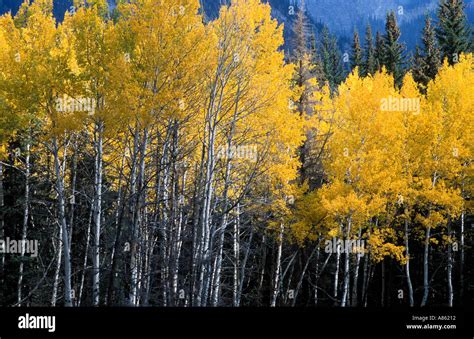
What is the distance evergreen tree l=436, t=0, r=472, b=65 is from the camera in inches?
1318

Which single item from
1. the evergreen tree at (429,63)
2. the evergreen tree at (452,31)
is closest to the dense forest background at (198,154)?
the evergreen tree at (429,63)

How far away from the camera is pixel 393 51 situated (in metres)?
41.0

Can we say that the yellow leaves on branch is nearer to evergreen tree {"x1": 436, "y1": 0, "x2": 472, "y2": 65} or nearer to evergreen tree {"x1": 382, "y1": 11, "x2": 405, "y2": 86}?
evergreen tree {"x1": 436, "y1": 0, "x2": 472, "y2": 65}

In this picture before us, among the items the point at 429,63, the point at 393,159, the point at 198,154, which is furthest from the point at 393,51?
the point at 198,154

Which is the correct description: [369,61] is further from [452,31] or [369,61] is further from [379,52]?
[452,31]

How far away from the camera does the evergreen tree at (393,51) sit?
40.5 m

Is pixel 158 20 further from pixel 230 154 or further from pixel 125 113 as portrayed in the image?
pixel 230 154

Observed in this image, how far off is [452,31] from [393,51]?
7.45 metres

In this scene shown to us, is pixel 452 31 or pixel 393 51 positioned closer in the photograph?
pixel 452 31

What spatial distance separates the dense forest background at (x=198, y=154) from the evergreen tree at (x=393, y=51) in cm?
1828

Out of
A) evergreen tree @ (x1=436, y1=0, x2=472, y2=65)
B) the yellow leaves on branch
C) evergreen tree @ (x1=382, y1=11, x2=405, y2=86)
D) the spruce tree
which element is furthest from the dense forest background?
the spruce tree

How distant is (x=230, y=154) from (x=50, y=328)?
6.17 m

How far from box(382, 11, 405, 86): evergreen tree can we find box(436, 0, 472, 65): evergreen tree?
5.71 meters

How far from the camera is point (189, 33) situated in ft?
35.1
